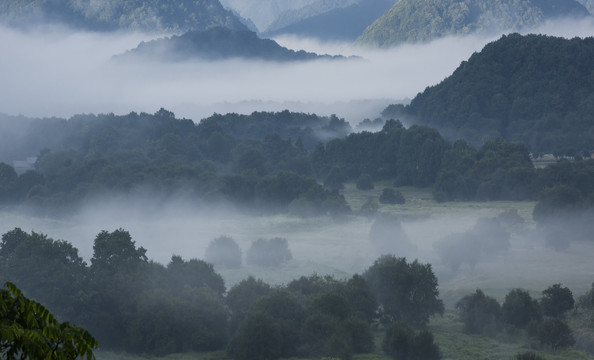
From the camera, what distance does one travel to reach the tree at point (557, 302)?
41281mm

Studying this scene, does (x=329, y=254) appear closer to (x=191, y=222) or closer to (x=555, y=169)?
(x=191, y=222)

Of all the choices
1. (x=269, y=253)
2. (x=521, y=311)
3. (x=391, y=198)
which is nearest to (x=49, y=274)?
(x=269, y=253)

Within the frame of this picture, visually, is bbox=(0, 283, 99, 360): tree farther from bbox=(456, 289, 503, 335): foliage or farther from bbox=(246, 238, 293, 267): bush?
bbox=(246, 238, 293, 267): bush

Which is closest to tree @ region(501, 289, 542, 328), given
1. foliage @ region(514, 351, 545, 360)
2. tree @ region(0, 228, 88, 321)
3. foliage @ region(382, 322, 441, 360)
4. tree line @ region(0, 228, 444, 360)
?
tree line @ region(0, 228, 444, 360)

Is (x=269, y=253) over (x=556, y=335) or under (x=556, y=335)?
over

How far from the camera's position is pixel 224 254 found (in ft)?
197

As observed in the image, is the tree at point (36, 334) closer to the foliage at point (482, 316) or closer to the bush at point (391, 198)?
the foliage at point (482, 316)

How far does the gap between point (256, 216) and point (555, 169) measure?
32657 mm

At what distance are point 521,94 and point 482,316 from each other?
360ft

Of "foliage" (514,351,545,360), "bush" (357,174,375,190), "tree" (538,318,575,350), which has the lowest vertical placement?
"foliage" (514,351,545,360)

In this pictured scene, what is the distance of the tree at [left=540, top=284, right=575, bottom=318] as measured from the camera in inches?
1625

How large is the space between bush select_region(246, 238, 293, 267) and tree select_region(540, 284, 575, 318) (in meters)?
22.2

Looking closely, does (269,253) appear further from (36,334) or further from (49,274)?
(36,334)

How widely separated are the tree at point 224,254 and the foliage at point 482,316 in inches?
858
